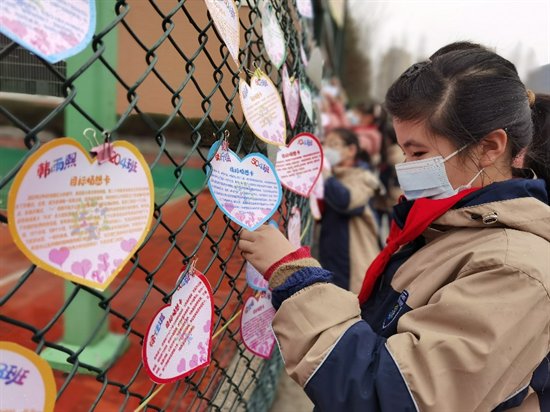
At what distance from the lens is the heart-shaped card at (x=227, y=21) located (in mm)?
1062

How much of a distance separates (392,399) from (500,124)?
0.76 metres

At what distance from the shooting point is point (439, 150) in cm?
129

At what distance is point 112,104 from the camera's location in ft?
7.85

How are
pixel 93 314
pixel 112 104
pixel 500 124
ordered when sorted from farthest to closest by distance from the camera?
pixel 93 314
pixel 112 104
pixel 500 124

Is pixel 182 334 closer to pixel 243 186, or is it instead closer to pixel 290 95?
pixel 243 186

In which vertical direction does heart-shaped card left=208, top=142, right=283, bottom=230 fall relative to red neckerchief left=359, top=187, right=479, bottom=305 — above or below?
above

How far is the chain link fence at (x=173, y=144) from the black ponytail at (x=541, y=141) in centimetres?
85

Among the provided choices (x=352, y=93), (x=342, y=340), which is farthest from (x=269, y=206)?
(x=352, y=93)

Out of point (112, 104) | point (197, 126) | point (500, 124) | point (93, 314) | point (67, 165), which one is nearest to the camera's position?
point (67, 165)

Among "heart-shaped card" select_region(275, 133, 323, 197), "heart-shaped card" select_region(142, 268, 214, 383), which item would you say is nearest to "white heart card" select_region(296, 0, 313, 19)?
"heart-shaped card" select_region(275, 133, 323, 197)

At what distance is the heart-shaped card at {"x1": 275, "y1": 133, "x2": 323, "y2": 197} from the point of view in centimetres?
150

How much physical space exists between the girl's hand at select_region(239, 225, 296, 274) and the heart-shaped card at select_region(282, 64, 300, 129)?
0.55 metres

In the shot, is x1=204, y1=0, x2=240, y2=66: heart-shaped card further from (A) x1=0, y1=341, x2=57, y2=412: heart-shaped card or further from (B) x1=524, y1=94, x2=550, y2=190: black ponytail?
(B) x1=524, y1=94, x2=550, y2=190: black ponytail

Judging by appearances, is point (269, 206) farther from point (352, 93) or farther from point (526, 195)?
point (352, 93)
